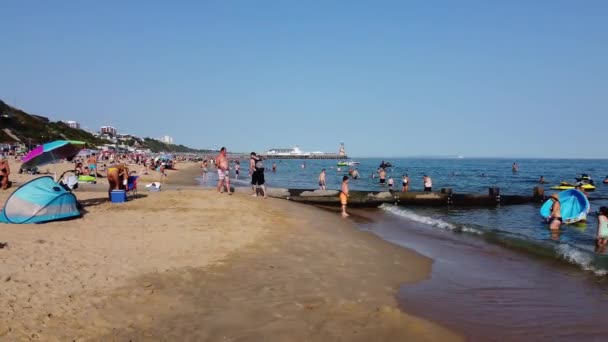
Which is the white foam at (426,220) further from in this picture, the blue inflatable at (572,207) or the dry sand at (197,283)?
the blue inflatable at (572,207)

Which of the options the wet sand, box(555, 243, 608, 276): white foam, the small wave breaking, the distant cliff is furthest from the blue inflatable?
the distant cliff

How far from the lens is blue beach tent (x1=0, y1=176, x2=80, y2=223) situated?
9.48 meters

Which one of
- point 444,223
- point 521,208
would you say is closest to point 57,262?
point 444,223

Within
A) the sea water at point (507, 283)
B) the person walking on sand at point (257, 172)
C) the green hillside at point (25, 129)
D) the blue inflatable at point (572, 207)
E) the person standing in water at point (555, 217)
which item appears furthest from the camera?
the green hillside at point (25, 129)

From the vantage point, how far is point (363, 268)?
7828mm

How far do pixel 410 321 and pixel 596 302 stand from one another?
362 centimetres

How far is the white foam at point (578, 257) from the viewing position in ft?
28.6

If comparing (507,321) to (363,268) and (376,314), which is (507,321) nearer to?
(376,314)

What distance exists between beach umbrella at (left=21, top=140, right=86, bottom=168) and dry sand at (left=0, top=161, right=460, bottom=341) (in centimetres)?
275

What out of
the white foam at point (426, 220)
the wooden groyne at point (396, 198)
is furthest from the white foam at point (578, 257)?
the wooden groyne at point (396, 198)

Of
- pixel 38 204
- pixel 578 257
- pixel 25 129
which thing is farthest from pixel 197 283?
pixel 25 129

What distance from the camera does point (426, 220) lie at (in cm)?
1591

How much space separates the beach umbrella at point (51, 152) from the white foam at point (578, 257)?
13451mm

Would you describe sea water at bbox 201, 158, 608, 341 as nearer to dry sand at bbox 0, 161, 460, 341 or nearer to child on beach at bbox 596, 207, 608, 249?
child on beach at bbox 596, 207, 608, 249
